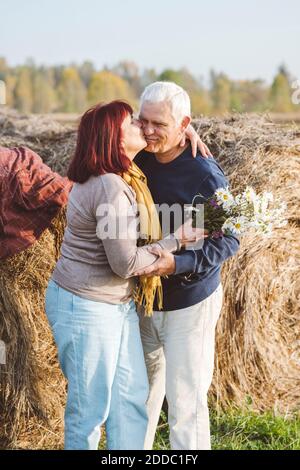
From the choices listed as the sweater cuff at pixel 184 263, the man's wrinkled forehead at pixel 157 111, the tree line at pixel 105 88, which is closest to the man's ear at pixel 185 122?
the man's wrinkled forehead at pixel 157 111


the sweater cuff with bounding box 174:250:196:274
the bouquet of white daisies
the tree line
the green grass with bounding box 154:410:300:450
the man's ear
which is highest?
the tree line

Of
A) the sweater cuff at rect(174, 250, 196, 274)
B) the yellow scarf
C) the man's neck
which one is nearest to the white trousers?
→ the yellow scarf

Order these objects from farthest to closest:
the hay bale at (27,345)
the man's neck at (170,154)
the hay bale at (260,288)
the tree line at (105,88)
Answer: the tree line at (105,88), the hay bale at (260,288), the hay bale at (27,345), the man's neck at (170,154)

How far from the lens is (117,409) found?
10.8 ft

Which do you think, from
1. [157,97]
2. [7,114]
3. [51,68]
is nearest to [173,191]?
[157,97]

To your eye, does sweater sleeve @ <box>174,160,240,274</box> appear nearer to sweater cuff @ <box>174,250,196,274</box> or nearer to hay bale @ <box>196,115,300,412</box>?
sweater cuff @ <box>174,250,196,274</box>

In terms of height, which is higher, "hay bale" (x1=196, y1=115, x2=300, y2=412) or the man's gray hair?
the man's gray hair

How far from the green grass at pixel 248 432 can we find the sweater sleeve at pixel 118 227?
1496mm

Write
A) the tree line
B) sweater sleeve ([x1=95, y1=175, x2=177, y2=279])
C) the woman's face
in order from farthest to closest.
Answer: the tree line < the woman's face < sweater sleeve ([x1=95, y1=175, x2=177, y2=279])

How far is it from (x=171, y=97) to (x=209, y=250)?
698mm

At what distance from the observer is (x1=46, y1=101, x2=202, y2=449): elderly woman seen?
3094 millimetres

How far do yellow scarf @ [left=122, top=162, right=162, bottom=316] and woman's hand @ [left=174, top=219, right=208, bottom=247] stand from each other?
99 mm

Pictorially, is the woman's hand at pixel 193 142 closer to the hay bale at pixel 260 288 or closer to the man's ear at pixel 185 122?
the man's ear at pixel 185 122

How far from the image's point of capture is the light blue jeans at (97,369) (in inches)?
125
